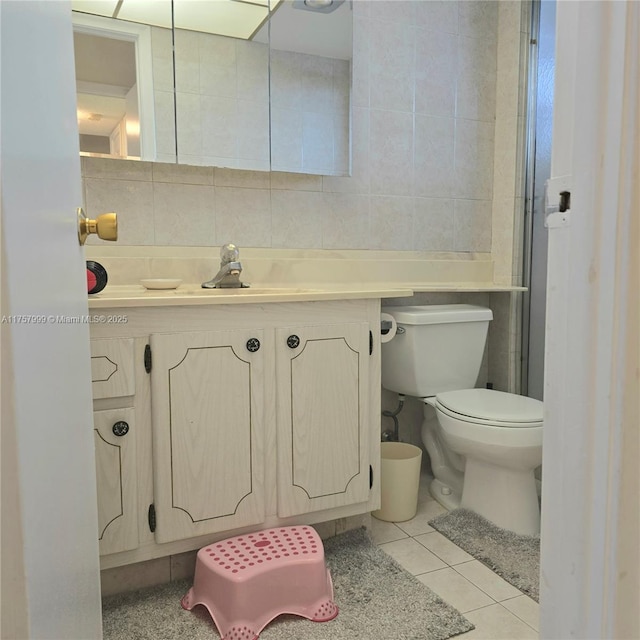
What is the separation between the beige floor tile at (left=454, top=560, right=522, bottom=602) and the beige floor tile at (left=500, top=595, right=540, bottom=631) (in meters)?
0.02

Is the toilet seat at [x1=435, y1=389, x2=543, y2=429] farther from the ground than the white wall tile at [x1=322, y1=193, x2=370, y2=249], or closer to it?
closer to it

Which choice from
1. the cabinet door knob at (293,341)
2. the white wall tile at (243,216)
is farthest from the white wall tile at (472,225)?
the cabinet door knob at (293,341)

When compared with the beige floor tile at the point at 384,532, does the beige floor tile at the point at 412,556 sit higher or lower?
higher

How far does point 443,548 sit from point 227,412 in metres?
0.85

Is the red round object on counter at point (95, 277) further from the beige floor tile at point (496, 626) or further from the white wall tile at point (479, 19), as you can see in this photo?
the white wall tile at point (479, 19)

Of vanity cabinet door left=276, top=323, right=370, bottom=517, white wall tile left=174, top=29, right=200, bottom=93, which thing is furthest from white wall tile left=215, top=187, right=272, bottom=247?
vanity cabinet door left=276, top=323, right=370, bottom=517

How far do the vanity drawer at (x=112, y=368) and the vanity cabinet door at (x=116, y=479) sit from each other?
0.05m

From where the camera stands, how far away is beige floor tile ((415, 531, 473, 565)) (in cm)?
175

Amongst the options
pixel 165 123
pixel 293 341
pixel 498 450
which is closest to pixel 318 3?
pixel 165 123

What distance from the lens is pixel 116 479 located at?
4.74ft

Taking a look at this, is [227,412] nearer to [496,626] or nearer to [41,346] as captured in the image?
[496,626]

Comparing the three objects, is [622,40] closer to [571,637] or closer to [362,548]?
[571,637]

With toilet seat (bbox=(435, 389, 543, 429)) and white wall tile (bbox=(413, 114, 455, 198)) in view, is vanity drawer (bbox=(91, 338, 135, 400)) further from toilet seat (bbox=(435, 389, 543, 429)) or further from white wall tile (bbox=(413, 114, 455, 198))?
white wall tile (bbox=(413, 114, 455, 198))

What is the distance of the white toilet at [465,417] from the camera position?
182cm
